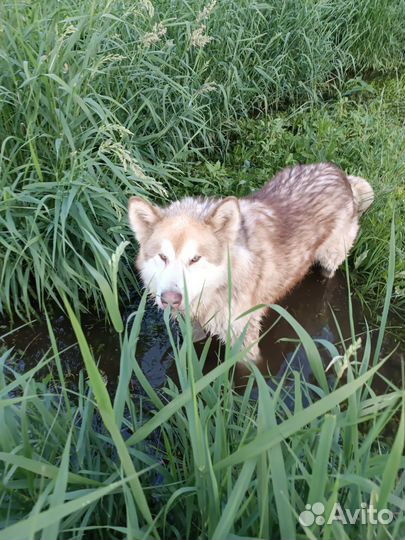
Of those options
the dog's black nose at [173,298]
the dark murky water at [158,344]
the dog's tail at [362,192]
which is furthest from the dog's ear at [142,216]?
the dog's tail at [362,192]

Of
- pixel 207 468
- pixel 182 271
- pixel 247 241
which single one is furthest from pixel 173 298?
pixel 207 468

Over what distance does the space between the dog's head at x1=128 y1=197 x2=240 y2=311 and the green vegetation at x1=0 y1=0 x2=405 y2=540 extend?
324 millimetres

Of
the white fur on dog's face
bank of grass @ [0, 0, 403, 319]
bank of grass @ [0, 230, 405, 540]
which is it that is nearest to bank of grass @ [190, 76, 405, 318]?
bank of grass @ [0, 0, 403, 319]

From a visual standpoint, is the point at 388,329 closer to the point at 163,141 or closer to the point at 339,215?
the point at 339,215

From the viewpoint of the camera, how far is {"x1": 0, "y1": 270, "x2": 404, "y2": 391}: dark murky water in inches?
120

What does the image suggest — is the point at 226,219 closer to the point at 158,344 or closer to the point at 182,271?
the point at 182,271

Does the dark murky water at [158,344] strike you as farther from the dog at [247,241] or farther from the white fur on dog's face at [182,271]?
the white fur on dog's face at [182,271]

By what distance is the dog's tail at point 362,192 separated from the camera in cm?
372

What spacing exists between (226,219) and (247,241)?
0.36m

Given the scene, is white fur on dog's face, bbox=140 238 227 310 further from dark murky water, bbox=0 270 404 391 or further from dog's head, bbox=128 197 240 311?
dark murky water, bbox=0 270 404 391

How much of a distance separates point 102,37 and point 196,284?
1.95 metres

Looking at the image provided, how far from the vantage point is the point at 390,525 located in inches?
54.9

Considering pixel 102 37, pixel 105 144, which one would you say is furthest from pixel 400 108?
pixel 105 144

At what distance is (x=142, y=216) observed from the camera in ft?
8.53
